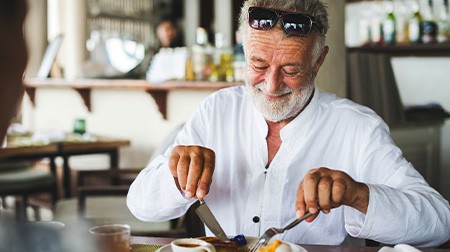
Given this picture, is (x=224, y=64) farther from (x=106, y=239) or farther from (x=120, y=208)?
(x=106, y=239)

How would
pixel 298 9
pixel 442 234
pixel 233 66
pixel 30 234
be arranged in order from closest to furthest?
pixel 30 234
pixel 442 234
pixel 298 9
pixel 233 66

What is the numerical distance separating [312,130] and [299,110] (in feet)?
0.27

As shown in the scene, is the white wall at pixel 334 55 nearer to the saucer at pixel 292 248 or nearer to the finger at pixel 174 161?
the finger at pixel 174 161

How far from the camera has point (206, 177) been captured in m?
1.60

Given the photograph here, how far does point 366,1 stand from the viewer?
518 centimetres

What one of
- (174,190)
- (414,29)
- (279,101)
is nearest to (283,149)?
(279,101)

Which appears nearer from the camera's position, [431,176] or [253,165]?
[253,165]

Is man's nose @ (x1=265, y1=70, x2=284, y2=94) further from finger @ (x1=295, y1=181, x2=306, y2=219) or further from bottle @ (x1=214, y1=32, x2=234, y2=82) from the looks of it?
bottle @ (x1=214, y1=32, x2=234, y2=82)

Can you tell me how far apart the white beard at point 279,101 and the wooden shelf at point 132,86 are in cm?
228

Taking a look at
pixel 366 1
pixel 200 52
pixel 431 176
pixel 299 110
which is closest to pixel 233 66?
pixel 200 52

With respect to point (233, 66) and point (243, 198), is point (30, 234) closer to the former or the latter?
point (243, 198)

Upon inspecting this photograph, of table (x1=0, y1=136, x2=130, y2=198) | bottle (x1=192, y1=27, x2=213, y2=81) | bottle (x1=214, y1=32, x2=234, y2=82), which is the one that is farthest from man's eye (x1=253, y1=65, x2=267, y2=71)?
bottle (x1=192, y1=27, x2=213, y2=81)

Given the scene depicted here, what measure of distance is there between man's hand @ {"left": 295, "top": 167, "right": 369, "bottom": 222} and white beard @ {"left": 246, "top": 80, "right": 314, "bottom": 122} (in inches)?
18.9

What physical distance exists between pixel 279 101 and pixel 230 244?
623 millimetres
